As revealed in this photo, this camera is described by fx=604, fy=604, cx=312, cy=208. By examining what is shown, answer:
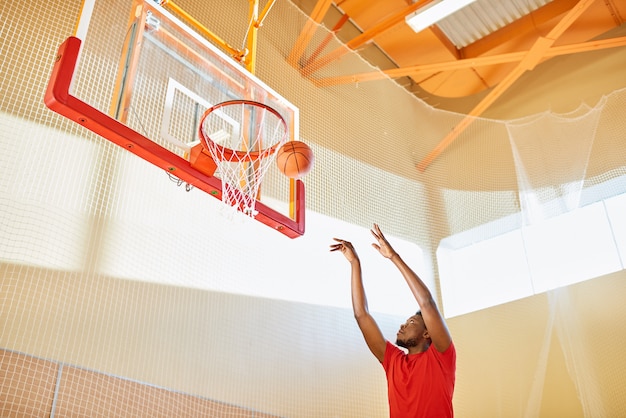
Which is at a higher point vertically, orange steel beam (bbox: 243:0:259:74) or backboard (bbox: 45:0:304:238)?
orange steel beam (bbox: 243:0:259:74)

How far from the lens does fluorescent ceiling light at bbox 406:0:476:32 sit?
20.2ft

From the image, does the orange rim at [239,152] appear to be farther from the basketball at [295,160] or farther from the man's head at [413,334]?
the man's head at [413,334]

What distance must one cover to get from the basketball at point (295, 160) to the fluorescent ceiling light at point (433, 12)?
3208 millimetres

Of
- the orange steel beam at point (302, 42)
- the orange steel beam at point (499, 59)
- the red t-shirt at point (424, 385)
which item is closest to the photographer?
the red t-shirt at point (424, 385)

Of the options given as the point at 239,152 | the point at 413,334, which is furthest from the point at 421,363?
the point at 239,152

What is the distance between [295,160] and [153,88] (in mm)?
971

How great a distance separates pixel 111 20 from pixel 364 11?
4.39 m

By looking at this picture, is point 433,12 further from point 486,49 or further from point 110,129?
point 110,129

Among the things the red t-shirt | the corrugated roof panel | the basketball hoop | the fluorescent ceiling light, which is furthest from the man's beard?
the corrugated roof panel

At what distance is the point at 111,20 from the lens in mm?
3699

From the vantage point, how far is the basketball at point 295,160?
379cm

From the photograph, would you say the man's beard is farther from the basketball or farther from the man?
the basketball

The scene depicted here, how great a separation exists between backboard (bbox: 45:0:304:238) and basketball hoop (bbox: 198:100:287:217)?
2.9 inches

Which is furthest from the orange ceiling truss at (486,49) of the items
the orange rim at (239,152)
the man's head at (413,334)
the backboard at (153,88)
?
the man's head at (413,334)
